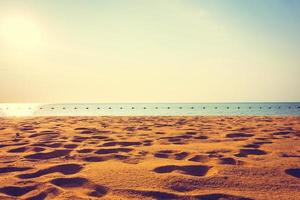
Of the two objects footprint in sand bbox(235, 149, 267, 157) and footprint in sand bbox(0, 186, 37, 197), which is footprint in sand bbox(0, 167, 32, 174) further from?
footprint in sand bbox(235, 149, 267, 157)

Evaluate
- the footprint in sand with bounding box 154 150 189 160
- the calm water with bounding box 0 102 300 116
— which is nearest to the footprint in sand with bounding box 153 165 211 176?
the footprint in sand with bounding box 154 150 189 160

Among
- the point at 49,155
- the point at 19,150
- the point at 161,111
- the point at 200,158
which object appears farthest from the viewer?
the point at 161,111

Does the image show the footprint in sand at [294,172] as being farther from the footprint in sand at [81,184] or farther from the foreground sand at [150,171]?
the footprint in sand at [81,184]

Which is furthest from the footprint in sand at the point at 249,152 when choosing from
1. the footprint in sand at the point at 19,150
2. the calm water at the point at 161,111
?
the calm water at the point at 161,111

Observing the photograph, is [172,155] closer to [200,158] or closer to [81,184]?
[200,158]

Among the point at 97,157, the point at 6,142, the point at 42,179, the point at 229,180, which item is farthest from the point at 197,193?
the point at 6,142

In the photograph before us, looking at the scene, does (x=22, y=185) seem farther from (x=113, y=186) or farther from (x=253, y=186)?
(x=253, y=186)

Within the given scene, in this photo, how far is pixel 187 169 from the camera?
3.55 m

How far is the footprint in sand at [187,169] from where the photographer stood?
11.2 feet

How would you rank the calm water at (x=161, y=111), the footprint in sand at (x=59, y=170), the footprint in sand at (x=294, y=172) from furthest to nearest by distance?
the calm water at (x=161, y=111), the footprint in sand at (x=59, y=170), the footprint in sand at (x=294, y=172)

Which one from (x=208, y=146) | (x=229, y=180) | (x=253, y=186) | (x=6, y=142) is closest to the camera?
(x=253, y=186)

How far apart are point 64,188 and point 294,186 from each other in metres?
2.38

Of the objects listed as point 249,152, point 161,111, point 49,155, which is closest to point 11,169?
point 49,155

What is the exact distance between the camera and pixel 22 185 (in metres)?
2.99
